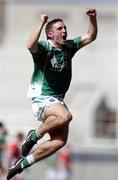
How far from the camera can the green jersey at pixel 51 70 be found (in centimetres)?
1579

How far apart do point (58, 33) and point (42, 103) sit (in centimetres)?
108

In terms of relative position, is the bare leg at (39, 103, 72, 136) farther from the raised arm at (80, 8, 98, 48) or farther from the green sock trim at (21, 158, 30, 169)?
the raised arm at (80, 8, 98, 48)

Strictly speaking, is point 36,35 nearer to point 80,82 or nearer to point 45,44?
point 45,44

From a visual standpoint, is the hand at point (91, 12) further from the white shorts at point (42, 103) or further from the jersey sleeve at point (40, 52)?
the white shorts at point (42, 103)

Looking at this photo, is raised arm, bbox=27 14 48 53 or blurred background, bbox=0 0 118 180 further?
blurred background, bbox=0 0 118 180

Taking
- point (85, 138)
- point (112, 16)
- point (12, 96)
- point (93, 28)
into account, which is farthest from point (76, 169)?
point (93, 28)

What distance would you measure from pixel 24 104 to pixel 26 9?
16.7ft

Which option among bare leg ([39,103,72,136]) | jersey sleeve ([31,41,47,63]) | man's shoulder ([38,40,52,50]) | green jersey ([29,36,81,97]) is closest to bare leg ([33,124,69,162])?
bare leg ([39,103,72,136])

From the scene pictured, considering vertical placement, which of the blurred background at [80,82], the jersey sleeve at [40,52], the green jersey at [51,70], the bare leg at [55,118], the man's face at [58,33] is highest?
Answer: the man's face at [58,33]

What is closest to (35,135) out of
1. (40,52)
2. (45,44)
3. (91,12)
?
(40,52)

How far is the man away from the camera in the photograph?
15719mm

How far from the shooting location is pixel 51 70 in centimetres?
1586

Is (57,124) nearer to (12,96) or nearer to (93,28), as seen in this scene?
(93,28)

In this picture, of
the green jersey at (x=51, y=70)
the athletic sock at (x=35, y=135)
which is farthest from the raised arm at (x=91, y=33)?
the athletic sock at (x=35, y=135)
